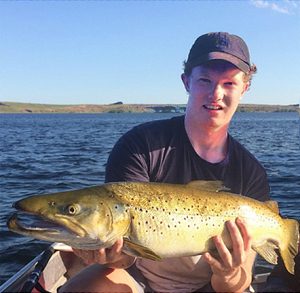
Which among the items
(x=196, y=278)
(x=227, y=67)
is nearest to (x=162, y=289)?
(x=196, y=278)

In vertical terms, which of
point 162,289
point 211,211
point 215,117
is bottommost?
point 162,289

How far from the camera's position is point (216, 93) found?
431cm

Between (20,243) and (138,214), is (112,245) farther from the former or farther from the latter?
(20,243)

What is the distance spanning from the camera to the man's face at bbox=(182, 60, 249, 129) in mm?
4344

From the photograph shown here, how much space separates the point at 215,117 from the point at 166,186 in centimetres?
99

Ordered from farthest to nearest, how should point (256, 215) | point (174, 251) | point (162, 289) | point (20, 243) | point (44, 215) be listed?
point (20, 243) < point (162, 289) < point (256, 215) < point (174, 251) < point (44, 215)

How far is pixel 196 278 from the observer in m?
4.29

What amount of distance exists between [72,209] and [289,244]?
2.02 metres

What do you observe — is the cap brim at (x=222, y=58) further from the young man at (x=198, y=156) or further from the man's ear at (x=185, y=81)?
the man's ear at (x=185, y=81)

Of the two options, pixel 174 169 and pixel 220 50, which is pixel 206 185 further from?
pixel 220 50

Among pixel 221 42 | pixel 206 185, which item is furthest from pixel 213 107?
pixel 206 185

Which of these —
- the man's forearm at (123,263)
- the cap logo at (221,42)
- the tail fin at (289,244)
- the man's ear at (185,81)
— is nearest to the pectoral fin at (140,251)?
the man's forearm at (123,263)

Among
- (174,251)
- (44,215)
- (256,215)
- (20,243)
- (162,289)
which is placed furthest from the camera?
(20,243)

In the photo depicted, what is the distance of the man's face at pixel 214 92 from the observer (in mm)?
4344
